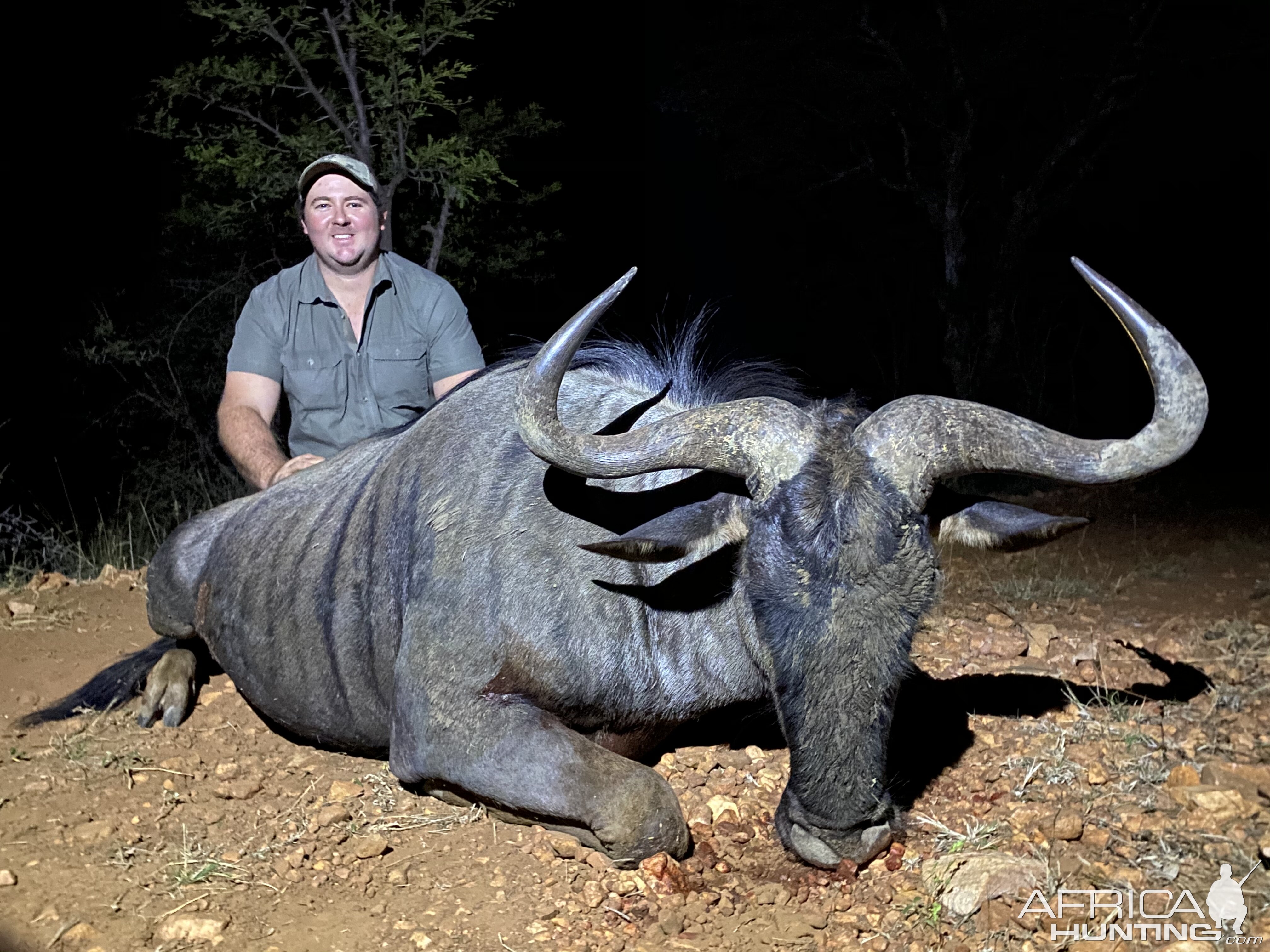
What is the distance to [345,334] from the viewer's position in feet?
16.4

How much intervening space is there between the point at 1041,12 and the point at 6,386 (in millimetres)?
9090

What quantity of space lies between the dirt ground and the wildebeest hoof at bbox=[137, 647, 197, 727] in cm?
7

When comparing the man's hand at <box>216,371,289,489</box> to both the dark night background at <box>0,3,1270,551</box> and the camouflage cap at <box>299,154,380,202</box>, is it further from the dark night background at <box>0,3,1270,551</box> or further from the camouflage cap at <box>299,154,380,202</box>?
the dark night background at <box>0,3,1270,551</box>

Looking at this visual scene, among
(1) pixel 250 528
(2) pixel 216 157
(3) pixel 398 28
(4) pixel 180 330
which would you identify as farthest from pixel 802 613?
(4) pixel 180 330

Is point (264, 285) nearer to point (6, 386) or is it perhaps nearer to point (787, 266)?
point (6, 386)

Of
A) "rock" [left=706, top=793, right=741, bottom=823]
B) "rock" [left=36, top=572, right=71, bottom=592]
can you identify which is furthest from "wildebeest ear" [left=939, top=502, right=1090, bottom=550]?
"rock" [left=36, top=572, right=71, bottom=592]

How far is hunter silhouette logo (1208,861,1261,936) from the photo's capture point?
2637 millimetres

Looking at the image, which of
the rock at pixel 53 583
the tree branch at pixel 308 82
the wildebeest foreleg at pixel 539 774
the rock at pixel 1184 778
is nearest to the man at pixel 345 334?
the rock at pixel 53 583

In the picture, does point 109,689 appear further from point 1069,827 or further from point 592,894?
point 1069,827

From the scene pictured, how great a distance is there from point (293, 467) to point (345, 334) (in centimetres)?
71

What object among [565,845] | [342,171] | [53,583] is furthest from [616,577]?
[53,583]

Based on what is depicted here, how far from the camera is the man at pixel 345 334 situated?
4.95 metres

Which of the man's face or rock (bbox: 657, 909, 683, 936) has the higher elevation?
the man's face

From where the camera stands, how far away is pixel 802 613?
281cm
